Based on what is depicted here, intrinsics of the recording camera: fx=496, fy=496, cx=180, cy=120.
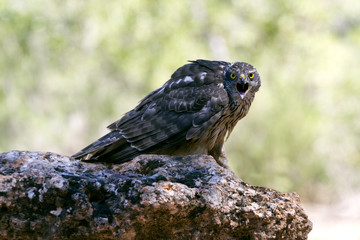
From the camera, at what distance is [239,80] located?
459 cm

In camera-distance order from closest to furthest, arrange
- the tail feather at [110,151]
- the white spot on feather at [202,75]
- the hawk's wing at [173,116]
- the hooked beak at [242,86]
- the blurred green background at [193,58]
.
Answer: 1. the tail feather at [110,151]
2. the hawk's wing at [173,116]
3. the hooked beak at [242,86]
4. the white spot on feather at [202,75]
5. the blurred green background at [193,58]

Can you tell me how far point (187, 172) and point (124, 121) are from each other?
1755 millimetres

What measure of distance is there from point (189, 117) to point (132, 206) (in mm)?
2010

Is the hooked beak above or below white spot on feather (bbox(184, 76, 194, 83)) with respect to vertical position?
below

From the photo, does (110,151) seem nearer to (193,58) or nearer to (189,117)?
(189,117)

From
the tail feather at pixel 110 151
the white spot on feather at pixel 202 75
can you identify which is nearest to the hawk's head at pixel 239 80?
the white spot on feather at pixel 202 75

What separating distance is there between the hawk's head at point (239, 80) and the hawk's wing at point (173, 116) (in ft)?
0.24

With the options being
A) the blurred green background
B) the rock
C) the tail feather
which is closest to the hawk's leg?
the tail feather

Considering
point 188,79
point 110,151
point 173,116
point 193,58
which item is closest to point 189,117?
point 173,116

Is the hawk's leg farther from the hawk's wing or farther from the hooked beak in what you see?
the hooked beak

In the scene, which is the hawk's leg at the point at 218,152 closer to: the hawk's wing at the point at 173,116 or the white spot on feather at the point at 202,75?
the hawk's wing at the point at 173,116

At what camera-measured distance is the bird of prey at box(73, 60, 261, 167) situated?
4.50 meters

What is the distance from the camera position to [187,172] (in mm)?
3115

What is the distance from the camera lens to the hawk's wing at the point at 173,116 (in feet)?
14.7
